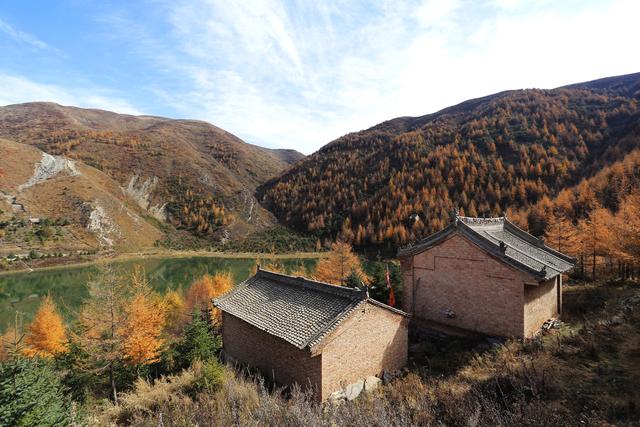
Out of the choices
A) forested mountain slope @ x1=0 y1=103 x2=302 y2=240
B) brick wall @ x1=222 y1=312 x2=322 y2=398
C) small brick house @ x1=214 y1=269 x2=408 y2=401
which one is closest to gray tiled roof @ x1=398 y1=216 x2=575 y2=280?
small brick house @ x1=214 y1=269 x2=408 y2=401

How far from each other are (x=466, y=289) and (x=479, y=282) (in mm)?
770

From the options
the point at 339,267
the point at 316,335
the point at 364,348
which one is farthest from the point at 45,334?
the point at 364,348

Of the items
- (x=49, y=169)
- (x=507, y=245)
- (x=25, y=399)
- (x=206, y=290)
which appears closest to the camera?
(x=25, y=399)

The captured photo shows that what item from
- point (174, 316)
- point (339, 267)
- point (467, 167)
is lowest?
point (174, 316)

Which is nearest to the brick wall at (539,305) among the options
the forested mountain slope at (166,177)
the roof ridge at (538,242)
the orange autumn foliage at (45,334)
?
the roof ridge at (538,242)

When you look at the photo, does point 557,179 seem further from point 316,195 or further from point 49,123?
point 49,123

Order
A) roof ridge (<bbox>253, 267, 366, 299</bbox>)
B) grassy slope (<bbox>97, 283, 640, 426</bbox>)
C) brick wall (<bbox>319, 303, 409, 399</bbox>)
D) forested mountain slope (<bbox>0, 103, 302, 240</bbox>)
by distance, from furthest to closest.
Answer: forested mountain slope (<bbox>0, 103, 302, 240</bbox>) → roof ridge (<bbox>253, 267, 366, 299</bbox>) → brick wall (<bbox>319, 303, 409, 399</bbox>) → grassy slope (<bbox>97, 283, 640, 426</bbox>)

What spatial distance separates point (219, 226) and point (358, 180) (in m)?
54.9

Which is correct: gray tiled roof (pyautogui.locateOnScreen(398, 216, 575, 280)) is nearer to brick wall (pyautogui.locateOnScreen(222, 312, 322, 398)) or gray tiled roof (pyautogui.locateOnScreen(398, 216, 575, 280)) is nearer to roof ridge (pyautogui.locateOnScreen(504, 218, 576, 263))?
roof ridge (pyautogui.locateOnScreen(504, 218, 576, 263))

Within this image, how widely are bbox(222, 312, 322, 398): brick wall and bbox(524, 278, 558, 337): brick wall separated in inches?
376

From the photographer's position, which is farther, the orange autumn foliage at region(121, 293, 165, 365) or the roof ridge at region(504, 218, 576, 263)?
the roof ridge at region(504, 218, 576, 263)

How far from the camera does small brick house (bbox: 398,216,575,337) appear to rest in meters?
15.0

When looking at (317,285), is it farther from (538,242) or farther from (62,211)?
(62,211)

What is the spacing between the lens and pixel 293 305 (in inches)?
590
